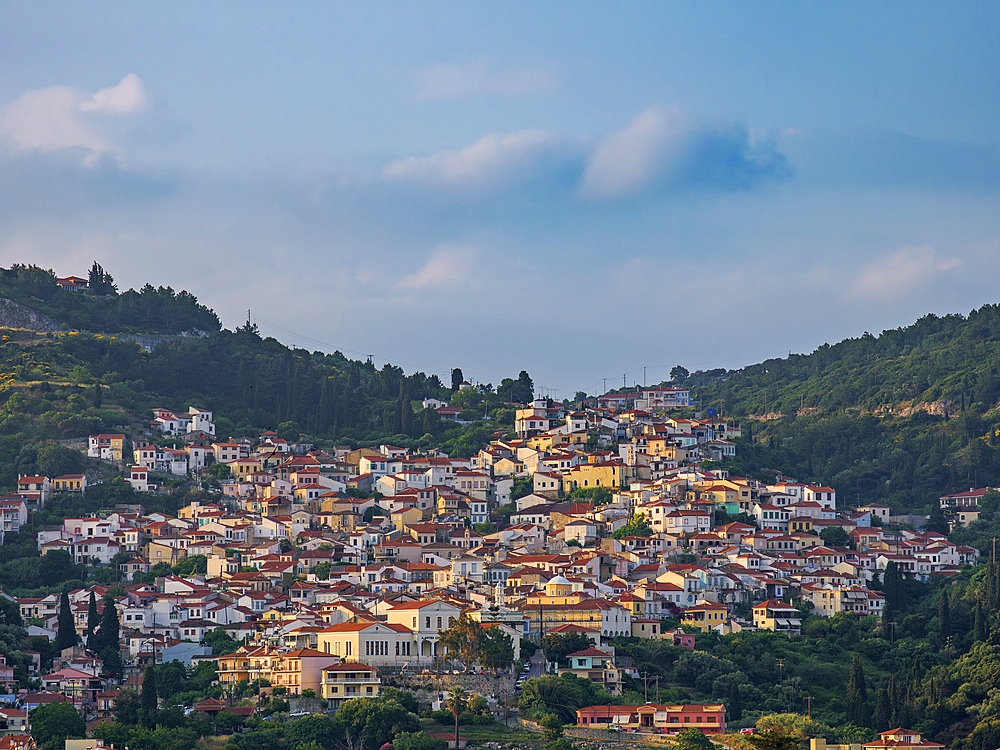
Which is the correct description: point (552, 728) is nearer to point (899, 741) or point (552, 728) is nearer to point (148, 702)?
point (899, 741)

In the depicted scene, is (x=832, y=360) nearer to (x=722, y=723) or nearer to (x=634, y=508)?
(x=634, y=508)

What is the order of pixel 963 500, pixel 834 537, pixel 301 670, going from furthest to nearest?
pixel 963 500 → pixel 834 537 → pixel 301 670

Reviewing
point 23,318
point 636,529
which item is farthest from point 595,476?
point 23,318

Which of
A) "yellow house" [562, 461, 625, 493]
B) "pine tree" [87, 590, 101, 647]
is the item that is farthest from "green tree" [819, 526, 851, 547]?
"pine tree" [87, 590, 101, 647]

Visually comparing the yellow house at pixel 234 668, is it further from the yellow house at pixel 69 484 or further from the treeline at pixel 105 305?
the treeline at pixel 105 305

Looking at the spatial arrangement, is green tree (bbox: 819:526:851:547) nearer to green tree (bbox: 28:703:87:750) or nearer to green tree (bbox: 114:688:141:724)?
green tree (bbox: 114:688:141:724)

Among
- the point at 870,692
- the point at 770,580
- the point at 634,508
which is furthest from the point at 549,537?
the point at 870,692
